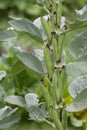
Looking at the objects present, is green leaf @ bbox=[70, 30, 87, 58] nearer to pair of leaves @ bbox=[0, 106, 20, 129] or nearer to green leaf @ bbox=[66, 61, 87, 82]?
green leaf @ bbox=[66, 61, 87, 82]

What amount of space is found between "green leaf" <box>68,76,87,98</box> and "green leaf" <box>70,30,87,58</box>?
0.08 metres

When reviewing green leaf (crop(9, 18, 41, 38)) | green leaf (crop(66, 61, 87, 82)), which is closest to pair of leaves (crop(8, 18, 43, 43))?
green leaf (crop(9, 18, 41, 38))

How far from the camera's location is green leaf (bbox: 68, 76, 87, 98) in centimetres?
95

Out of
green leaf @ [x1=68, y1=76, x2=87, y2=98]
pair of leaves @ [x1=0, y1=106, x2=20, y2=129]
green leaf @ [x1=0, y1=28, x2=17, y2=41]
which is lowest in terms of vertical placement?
pair of leaves @ [x1=0, y1=106, x2=20, y2=129]

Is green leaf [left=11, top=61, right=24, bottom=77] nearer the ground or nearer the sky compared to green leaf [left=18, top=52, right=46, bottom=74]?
nearer the ground

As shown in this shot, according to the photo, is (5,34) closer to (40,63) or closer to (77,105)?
(40,63)

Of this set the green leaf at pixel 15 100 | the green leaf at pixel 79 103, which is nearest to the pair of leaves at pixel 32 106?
the green leaf at pixel 15 100

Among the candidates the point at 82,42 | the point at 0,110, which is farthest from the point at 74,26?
the point at 0,110

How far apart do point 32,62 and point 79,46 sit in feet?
0.32

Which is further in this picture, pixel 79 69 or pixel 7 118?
pixel 7 118

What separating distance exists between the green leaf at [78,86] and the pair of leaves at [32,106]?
7 centimetres

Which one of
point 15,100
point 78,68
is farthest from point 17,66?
point 78,68

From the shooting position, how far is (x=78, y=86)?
3.14 feet

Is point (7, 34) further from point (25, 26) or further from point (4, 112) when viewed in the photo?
point (4, 112)
